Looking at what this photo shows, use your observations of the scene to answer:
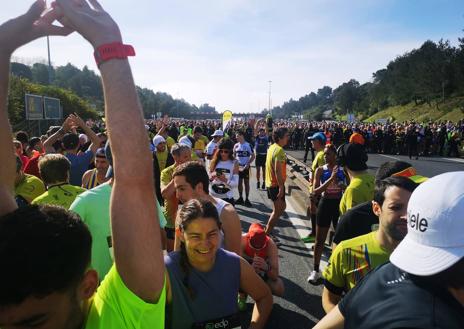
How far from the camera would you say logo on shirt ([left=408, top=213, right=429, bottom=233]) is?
1.31 m

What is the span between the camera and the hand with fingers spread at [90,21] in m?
1.15

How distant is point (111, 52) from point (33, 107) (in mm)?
18995

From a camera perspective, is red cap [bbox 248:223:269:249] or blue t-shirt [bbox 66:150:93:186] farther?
blue t-shirt [bbox 66:150:93:186]

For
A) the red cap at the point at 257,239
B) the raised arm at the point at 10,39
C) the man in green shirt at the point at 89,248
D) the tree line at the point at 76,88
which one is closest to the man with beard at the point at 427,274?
the man in green shirt at the point at 89,248

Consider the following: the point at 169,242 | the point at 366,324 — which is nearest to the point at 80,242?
the point at 366,324

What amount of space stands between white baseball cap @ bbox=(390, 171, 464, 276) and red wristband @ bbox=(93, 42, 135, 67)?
1.09 m

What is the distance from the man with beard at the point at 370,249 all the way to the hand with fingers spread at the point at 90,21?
204 centimetres

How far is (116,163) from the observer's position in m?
1.13

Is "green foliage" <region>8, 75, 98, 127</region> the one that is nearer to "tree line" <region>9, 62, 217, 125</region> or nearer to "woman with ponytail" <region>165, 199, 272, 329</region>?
"tree line" <region>9, 62, 217, 125</region>

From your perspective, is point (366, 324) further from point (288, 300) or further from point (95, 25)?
point (288, 300)

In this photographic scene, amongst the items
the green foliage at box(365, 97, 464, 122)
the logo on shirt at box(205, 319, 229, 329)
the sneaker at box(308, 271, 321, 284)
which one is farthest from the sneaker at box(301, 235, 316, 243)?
the green foliage at box(365, 97, 464, 122)

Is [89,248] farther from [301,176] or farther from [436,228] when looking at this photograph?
[301,176]

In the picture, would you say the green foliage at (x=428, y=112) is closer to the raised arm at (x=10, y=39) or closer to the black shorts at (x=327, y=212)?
the black shorts at (x=327, y=212)

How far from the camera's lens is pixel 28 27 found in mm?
1329
